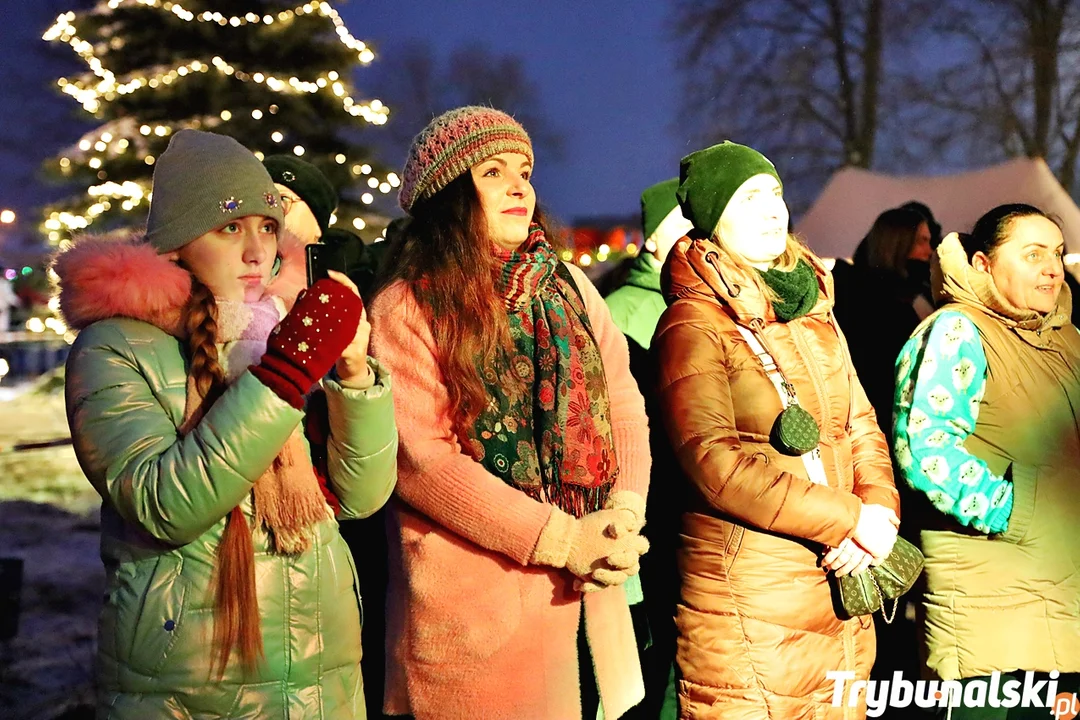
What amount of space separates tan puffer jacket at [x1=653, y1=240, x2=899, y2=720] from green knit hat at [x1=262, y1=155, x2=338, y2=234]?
190 cm

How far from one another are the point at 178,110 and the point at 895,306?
392 inches

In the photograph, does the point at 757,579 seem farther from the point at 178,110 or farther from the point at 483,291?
the point at 178,110

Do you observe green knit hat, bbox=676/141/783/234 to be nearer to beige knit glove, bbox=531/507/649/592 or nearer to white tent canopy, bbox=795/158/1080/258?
beige knit glove, bbox=531/507/649/592

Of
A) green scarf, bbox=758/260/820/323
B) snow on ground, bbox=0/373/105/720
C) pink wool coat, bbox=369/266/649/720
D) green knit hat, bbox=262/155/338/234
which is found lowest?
snow on ground, bbox=0/373/105/720

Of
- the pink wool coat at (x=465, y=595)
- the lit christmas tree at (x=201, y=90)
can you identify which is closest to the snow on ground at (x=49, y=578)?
the pink wool coat at (x=465, y=595)

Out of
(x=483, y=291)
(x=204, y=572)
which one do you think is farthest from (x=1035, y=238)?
(x=204, y=572)

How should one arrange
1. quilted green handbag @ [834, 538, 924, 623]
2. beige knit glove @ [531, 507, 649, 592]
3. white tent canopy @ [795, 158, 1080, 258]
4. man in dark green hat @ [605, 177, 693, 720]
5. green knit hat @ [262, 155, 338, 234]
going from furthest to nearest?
white tent canopy @ [795, 158, 1080, 258] < green knit hat @ [262, 155, 338, 234] < man in dark green hat @ [605, 177, 693, 720] < quilted green handbag @ [834, 538, 924, 623] < beige knit glove @ [531, 507, 649, 592]

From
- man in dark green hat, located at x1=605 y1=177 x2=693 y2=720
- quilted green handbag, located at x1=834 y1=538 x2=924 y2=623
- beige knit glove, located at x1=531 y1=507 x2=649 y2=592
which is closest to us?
beige knit glove, located at x1=531 y1=507 x2=649 y2=592

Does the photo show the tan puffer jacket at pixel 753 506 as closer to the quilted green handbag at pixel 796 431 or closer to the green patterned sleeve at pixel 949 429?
the quilted green handbag at pixel 796 431

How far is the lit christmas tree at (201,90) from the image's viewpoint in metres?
11.8

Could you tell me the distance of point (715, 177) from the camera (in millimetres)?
3312

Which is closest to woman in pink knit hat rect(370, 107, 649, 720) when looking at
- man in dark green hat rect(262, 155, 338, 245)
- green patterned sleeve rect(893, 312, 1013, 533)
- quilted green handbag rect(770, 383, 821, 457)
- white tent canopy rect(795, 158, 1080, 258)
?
quilted green handbag rect(770, 383, 821, 457)

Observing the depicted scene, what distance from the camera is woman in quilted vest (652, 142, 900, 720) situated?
296 cm

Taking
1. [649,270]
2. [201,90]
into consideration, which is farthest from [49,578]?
[201,90]
